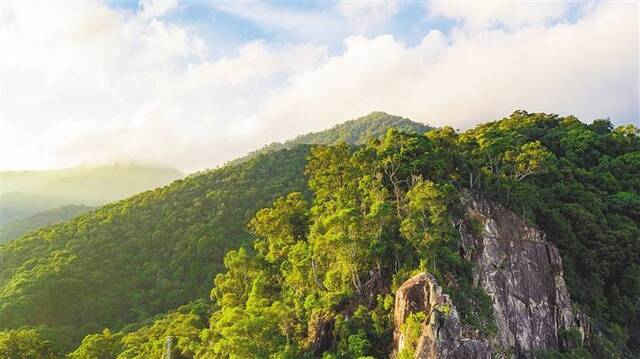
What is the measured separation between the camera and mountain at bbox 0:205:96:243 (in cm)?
13062

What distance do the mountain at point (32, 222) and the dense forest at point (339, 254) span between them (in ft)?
191

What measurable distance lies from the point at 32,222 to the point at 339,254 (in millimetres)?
137981

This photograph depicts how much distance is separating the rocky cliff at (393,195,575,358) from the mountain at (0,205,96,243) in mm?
115509

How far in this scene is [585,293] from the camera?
153ft

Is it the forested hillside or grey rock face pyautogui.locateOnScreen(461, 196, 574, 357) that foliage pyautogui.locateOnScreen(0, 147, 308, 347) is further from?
grey rock face pyautogui.locateOnScreen(461, 196, 574, 357)

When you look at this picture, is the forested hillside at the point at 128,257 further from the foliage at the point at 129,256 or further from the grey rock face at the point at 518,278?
the grey rock face at the point at 518,278

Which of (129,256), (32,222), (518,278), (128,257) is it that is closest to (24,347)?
(128,257)

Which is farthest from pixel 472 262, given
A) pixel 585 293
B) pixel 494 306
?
pixel 585 293

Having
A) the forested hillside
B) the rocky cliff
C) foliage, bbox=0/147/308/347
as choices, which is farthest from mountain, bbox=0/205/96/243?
the rocky cliff

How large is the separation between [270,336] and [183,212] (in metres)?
57.2

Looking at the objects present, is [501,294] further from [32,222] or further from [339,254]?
[32,222]

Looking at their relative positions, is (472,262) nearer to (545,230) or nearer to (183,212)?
(545,230)

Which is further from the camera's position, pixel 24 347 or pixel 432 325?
pixel 24 347

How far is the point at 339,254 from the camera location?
3431 cm
